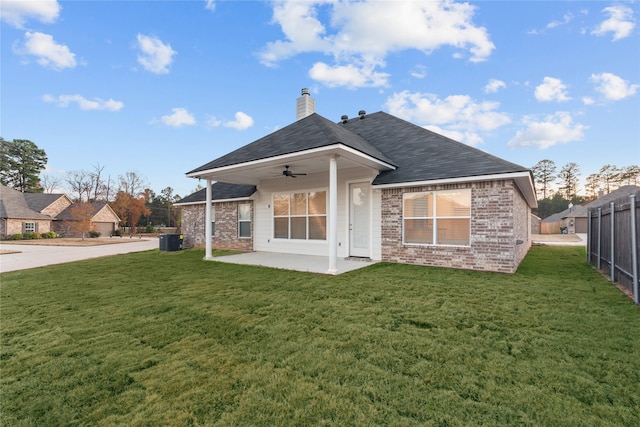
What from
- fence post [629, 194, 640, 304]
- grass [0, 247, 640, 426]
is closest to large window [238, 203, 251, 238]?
grass [0, 247, 640, 426]

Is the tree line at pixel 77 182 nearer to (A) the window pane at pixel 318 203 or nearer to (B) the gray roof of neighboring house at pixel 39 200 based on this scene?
(B) the gray roof of neighboring house at pixel 39 200

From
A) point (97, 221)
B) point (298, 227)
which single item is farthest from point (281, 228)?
point (97, 221)

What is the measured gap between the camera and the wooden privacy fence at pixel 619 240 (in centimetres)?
480

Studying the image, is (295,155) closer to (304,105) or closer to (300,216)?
(300,216)

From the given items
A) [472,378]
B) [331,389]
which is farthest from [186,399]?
[472,378]

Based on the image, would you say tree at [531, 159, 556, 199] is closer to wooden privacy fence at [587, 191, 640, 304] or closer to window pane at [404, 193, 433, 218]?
wooden privacy fence at [587, 191, 640, 304]

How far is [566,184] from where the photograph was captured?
46938 mm

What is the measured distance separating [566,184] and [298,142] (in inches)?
2301

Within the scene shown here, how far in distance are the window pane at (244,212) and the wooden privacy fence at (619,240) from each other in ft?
37.4

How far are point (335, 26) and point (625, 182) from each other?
182 feet

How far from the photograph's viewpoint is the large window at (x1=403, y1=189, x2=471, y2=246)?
7.39 meters

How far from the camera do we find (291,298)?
4.77 m

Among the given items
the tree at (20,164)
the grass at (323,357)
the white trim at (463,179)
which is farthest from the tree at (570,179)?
the tree at (20,164)

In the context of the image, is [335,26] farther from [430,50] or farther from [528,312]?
[528,312]
